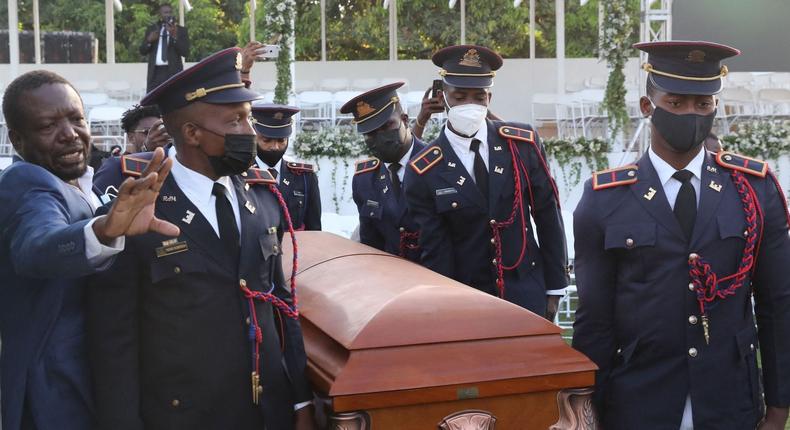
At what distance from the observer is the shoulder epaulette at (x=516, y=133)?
12.5 ft

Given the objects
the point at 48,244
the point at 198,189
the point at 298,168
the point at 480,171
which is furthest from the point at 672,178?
the point at 298,168

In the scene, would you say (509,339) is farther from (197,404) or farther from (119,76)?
(119,76)

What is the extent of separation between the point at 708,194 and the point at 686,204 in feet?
0.20

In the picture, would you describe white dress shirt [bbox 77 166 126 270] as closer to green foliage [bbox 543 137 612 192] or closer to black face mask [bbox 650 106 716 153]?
black face mask [bbox 650 106 716 153]

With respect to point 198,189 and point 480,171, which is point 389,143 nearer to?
point 480,171

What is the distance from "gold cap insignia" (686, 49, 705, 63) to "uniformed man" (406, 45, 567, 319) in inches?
52.6

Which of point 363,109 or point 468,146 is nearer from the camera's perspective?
point 468,146

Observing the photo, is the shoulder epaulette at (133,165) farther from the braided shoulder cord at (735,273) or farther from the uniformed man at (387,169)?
the uniformed man at (387,169)

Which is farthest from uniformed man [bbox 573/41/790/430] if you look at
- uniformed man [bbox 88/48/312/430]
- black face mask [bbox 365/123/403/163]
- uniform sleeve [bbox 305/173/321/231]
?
uniform sleeve [bbox 305/173/321/231]

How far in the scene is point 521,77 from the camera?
16672 mm

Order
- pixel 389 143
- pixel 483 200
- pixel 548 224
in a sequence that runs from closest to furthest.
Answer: pixel 483 200, pixel 548 224, pixel 389 143

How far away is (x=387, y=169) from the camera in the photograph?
14.8 ft

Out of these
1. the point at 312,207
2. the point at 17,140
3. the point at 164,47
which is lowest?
the point at 312,207

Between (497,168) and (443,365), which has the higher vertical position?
(497,168)
